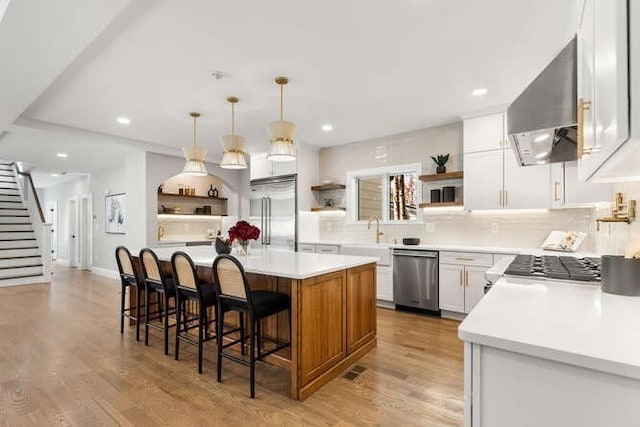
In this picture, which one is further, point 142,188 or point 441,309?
point 142,188

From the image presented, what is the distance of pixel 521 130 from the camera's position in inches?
Result: 65.6

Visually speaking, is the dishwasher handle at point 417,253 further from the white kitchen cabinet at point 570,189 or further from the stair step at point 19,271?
the stair step at point 19,271

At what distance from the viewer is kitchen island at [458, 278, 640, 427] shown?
797 mm

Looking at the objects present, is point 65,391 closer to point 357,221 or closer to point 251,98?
point 251,98

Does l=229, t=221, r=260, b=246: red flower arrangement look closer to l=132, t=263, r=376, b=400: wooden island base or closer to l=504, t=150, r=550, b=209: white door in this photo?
l=132, t=263, r=376, b=400: wooden island base

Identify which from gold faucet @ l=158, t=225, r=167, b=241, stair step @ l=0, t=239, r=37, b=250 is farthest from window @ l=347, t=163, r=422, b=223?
stair step @ l=0, t=239, r=37, b=250

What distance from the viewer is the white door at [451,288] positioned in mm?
4035

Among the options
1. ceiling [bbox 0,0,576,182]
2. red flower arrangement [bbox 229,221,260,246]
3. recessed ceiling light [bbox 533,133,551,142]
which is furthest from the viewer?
red flower arrangement [bbox 229,221,260,246]

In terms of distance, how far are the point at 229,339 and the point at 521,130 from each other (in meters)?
3.01

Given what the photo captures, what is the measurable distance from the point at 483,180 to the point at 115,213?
7.62 metres

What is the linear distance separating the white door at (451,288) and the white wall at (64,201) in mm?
9813

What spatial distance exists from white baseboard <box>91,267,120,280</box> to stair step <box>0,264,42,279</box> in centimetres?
115

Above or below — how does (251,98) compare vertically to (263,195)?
above

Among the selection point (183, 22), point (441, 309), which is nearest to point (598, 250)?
point (441, 309)
